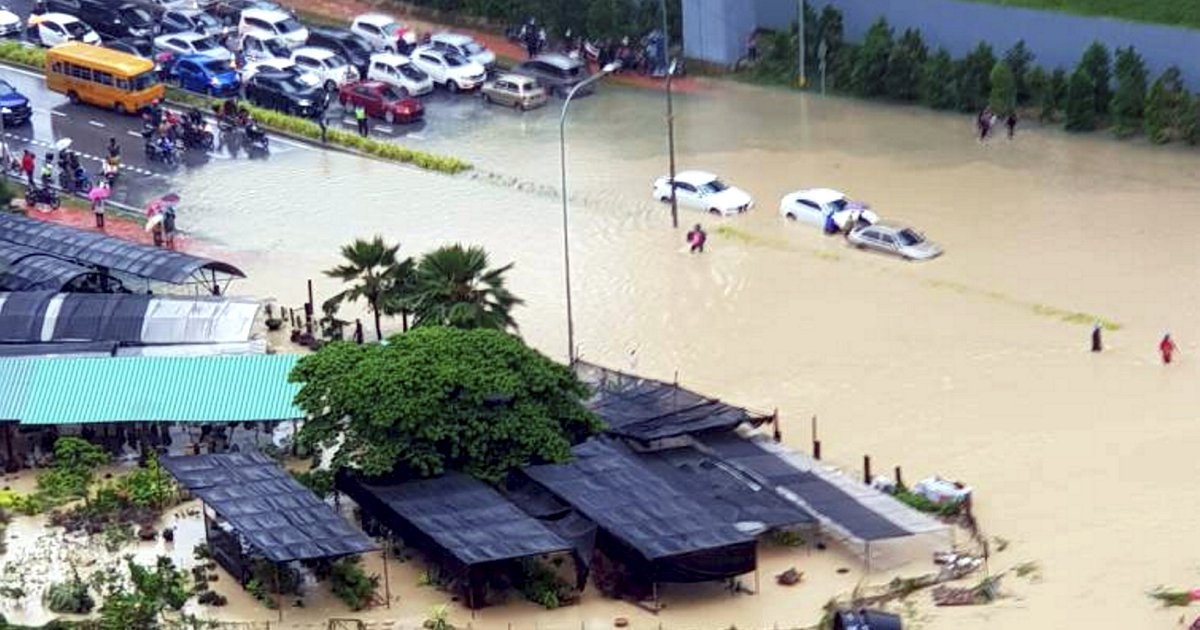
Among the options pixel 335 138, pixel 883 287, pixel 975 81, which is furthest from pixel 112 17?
pixel 883 287

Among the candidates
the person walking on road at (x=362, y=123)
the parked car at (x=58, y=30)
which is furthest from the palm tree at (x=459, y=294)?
the parked car at (x=58, y=30)

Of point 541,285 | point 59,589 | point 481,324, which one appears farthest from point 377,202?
point 59,589

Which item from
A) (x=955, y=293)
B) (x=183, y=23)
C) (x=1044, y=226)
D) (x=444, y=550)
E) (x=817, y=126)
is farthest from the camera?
(x=183, y=23)

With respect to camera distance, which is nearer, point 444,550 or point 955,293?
point 444,550

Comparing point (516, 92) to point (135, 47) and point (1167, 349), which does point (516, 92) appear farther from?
point (1167, 349)

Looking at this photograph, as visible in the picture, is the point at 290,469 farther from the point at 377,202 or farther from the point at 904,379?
the point at 377,202

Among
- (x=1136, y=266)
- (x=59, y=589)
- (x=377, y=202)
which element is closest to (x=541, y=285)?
(x=377, y=202)

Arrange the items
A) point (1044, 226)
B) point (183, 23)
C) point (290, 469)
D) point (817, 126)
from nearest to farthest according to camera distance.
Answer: point (290, 469) → point (1044, 226) → point (817, 126) → point (183, 23)

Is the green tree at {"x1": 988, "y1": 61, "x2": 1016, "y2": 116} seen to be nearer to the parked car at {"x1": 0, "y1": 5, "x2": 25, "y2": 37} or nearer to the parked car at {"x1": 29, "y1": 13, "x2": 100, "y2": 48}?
the parked car at {"x1": 29, "y1": 13, "x2": 100, "y2": 48}
